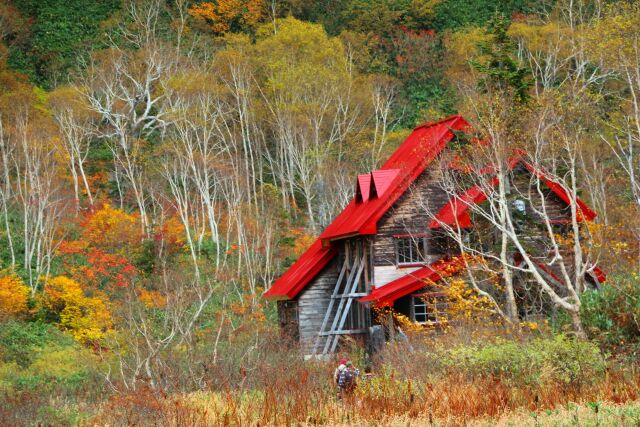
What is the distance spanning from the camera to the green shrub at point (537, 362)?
17.2 m

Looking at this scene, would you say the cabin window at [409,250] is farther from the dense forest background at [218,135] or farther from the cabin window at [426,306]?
the dense forest background at [218,135]

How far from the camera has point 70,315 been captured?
3869 cm

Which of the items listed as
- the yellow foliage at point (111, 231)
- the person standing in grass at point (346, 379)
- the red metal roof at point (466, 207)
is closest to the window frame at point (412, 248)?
the red metal roof at point (466, 207)

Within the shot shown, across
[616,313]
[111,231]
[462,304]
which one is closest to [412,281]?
[462,304]

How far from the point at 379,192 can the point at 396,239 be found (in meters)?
1.50

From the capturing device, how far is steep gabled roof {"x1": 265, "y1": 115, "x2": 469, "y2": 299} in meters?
31.0

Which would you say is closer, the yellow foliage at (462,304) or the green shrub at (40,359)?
the yellow foliage at (462,304)

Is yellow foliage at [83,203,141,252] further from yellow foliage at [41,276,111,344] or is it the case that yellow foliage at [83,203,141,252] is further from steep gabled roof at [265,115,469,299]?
steep gabled roof at [265,115,469,299]

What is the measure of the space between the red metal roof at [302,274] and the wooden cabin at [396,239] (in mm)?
46

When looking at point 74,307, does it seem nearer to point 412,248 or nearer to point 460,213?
point 412,248

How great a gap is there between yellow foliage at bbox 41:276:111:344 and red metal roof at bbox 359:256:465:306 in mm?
11693

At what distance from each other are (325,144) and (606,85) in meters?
13.4

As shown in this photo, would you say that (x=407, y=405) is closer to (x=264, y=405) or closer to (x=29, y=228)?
(x=264, y=405)

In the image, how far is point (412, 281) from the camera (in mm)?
30062
